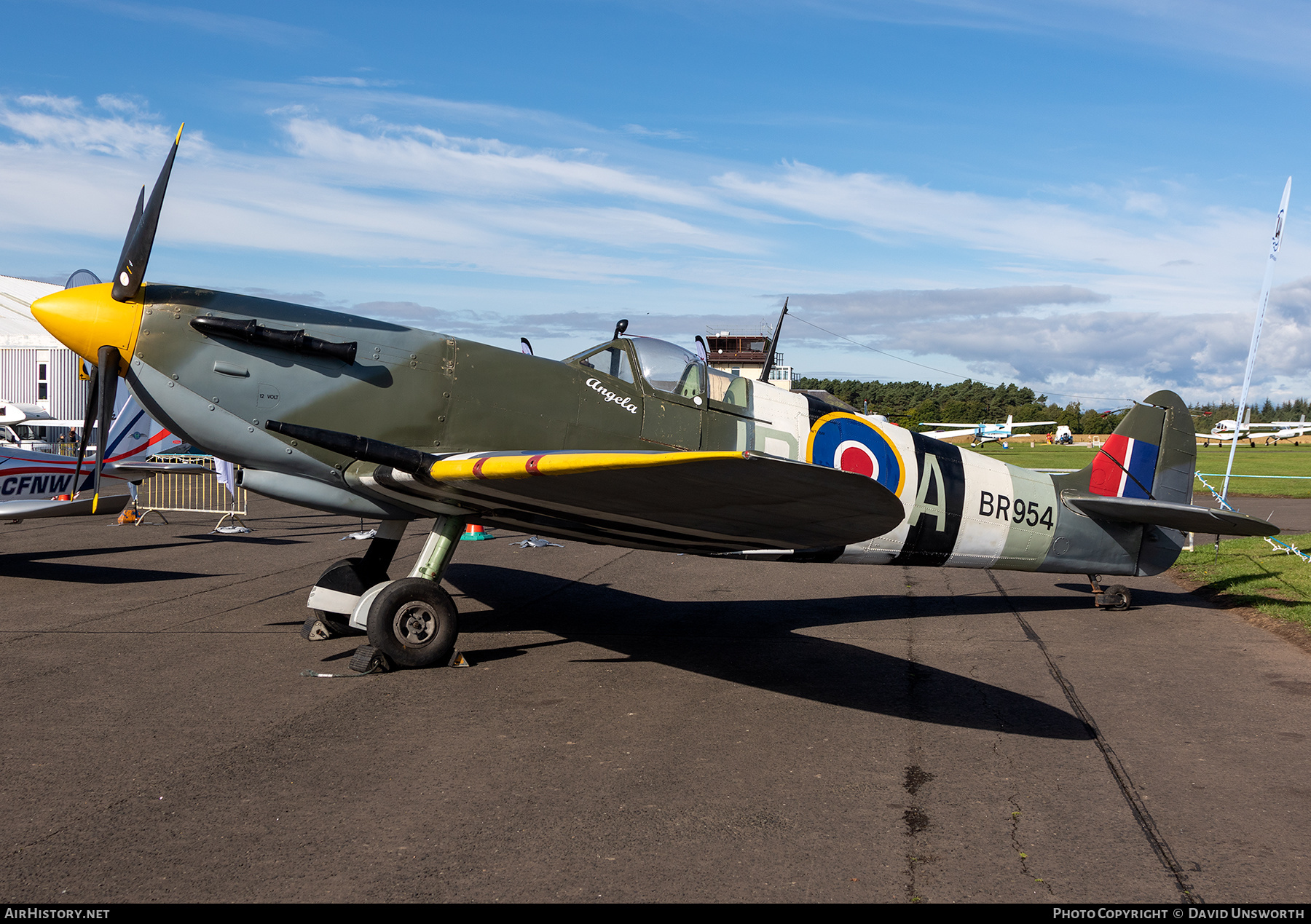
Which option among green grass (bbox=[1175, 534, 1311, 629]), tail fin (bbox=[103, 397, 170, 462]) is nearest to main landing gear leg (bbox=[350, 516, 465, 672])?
green grass (bbox=[1175, 534, 1311, 629])

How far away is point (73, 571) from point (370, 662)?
276 inches

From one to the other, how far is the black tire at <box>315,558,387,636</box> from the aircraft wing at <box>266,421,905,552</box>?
1.11 m

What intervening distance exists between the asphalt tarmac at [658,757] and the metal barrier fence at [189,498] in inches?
336

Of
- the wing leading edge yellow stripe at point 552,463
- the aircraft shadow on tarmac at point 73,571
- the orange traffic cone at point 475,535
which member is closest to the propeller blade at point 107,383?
the wing leading edge yellow stripe at point 552,463

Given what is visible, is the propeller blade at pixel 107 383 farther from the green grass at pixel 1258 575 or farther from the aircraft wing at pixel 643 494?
the green grass at pixel 1258 575

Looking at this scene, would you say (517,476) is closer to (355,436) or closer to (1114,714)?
(355,436)

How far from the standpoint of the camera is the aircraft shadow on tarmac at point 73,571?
10641 millimetres

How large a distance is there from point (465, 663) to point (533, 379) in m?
2.29

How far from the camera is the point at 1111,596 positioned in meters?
9.58

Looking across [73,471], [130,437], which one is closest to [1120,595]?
[73,471]

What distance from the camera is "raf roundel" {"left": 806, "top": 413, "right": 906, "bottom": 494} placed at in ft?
25.7

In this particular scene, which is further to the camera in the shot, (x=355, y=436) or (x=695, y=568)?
(x=695, y=568)

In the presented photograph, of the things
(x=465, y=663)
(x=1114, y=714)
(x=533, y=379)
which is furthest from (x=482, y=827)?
(x=1114, y=714)

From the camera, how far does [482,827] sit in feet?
13.0
